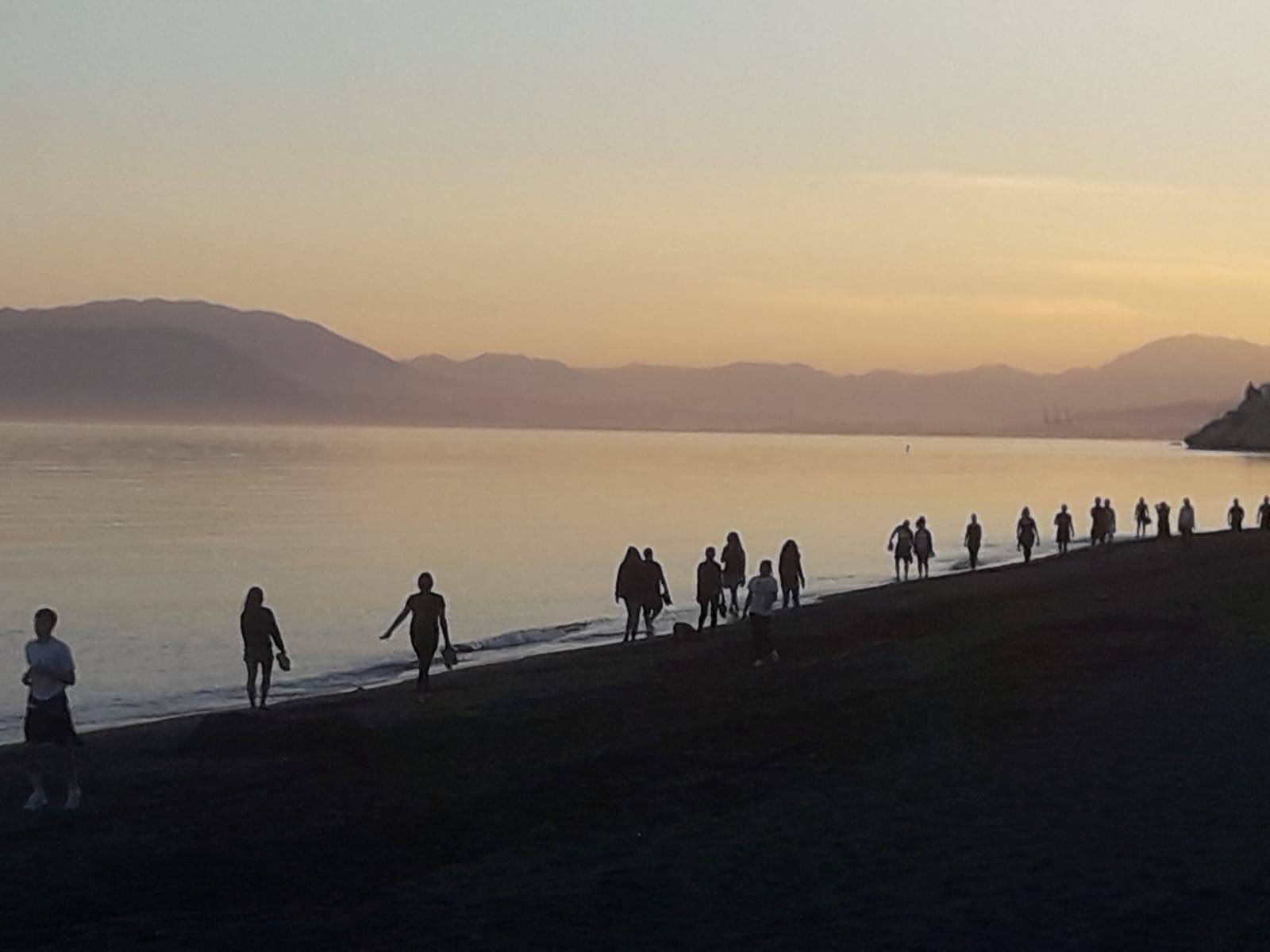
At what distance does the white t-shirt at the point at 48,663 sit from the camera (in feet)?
42.2

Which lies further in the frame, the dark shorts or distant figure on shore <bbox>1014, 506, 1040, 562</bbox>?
distant figure on shore <bbox>1014, 506, 1040, 562</bbox>

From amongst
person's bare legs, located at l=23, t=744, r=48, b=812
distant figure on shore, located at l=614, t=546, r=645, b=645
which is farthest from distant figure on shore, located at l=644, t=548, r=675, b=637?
person's bare legs, located at l=23, t=744, r=48, b=812

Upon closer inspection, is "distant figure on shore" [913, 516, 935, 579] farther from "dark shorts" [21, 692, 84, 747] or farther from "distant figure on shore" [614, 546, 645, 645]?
"dark shorts" [21, 692, 84, 747]

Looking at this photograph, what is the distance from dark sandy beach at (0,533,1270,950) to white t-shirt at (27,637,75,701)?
1129mm

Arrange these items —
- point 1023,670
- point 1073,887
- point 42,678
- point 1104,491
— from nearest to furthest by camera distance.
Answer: point 1073,887
point 42,678
point 1023,670
point 1104,491

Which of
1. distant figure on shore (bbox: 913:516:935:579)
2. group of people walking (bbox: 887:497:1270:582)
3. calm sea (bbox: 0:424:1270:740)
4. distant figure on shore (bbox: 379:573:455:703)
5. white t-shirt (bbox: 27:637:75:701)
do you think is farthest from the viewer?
group of people walking (bbox: 887:497:1270:582)

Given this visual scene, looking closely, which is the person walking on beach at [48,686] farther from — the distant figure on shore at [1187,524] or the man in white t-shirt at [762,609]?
the distant figure on shore at [1187,524]

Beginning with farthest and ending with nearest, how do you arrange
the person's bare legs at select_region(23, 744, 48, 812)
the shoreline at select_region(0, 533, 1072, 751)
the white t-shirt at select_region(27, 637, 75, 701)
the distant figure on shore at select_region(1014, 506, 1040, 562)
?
the distant figure on shore at select_region(1014, 506, 1040, 562)
the shoreline at select_region(0, 533, 1072, 751)
the person's bare legs at select_region(23, 744, 48, 812)
the white t-shirt at select_region(27, 637, 75, 701)

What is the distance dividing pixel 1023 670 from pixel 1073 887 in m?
10.3

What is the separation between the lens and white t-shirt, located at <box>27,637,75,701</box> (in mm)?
12867

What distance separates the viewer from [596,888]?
1079 cm

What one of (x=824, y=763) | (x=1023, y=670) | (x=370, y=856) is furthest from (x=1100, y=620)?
(x=370, y=856)

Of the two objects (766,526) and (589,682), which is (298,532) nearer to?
(766,526)

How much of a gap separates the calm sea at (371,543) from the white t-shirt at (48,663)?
11.3 meters
